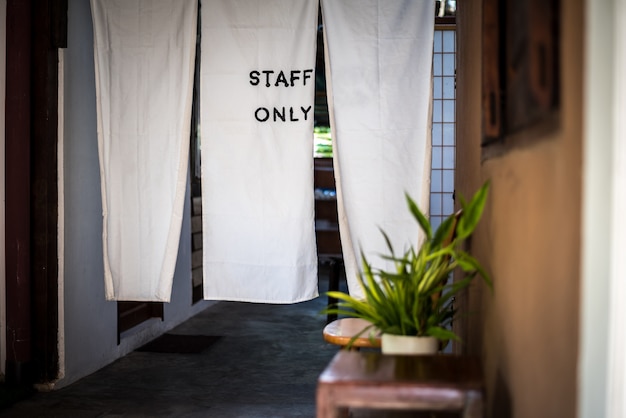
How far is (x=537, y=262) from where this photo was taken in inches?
79.4

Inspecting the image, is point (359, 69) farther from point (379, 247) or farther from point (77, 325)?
point (77, 325)

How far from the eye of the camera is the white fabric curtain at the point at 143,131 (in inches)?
182

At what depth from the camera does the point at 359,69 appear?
175 inches

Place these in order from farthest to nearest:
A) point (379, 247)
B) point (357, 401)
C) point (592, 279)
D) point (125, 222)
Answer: point (125, 222) → point (379, 247) → point (357, 401) → point (592, 279)

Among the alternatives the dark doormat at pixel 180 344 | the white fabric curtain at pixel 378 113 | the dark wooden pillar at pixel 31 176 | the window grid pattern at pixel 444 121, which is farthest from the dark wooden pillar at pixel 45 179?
the window grid pattern at pixel 444 121

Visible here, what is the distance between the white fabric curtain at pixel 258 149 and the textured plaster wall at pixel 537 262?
152 cm

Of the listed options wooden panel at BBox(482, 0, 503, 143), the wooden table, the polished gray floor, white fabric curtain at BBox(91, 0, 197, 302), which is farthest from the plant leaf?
white fabric curtain at BBox(91, 0, 197, 302)

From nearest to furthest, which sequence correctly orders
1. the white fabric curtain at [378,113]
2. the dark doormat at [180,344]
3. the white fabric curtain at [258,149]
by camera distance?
1. the white fabric curtain at [378,113]
2. the white fabric curtain at [258,149]
3. the dark doormat at [180,344]

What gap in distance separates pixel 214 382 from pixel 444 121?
2.58 metres

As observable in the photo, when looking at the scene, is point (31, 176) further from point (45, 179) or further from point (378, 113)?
point (378, 113)

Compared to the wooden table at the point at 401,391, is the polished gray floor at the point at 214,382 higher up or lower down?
lower down

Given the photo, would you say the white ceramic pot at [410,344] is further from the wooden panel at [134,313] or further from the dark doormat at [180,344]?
the dark doormat at [180,344]

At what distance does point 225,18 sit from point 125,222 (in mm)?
1433

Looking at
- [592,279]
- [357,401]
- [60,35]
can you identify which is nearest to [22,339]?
[60,35]
